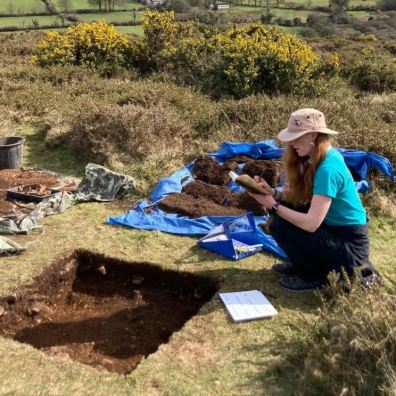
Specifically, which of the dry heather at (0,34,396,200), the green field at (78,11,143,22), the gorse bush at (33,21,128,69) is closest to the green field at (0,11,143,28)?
the green field at (78,11,143,22)

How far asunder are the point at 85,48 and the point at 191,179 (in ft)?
25.9

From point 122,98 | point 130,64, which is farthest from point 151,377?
point 130,64

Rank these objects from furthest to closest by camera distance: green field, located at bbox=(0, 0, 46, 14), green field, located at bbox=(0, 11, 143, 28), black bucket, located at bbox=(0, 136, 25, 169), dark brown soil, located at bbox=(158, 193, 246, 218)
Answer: green field, located at bbox=(0, 0, 46, 14) < green field, located at bbox=(0, 11, 143, 28) < black bucket, located at bbox=(0, 136, 25, 169) < dark brown soil, located at bbox=(158, 193, 246, 218)

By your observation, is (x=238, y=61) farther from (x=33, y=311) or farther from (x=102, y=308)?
(x=33, y=311)

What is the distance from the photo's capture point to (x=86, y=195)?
5727 mm

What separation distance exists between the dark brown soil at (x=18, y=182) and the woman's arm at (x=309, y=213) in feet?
10.0

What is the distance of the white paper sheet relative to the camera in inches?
137

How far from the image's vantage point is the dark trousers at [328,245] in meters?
3.50

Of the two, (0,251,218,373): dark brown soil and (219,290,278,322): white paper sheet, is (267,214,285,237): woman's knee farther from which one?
(0,251,218,373): dark brown soil

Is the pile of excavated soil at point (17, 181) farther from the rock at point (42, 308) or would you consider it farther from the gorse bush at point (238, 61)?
the gorse bush at point (238, 61)

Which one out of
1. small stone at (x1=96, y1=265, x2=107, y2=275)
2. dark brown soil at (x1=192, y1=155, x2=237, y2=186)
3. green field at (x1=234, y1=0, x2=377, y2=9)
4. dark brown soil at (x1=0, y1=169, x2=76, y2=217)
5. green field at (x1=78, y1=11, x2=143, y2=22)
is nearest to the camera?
small stone at (x1=96, y1=265, x2=107, y2=275)

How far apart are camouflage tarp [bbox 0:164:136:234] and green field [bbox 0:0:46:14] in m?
35.7

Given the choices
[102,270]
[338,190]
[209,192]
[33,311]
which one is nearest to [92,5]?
[209,192]

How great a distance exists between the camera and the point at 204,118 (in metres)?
8.08
